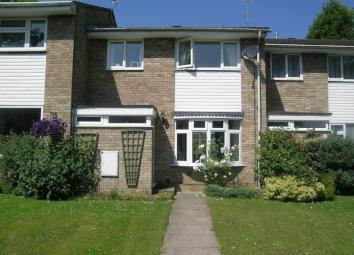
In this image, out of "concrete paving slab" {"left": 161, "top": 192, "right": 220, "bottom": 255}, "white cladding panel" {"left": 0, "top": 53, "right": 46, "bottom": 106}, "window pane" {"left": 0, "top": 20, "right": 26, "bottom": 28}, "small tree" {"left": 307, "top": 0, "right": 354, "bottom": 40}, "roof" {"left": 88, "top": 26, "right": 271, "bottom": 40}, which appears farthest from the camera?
"small tree" {"left": 307, "top": 0, "right": 354, "bottom": 40}

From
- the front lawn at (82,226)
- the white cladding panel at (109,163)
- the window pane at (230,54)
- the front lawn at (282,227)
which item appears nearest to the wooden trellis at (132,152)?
the white cladding panel at (109,163)

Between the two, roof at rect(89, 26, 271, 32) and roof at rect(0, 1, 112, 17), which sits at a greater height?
roof at rect(0, 1, 112, 17)

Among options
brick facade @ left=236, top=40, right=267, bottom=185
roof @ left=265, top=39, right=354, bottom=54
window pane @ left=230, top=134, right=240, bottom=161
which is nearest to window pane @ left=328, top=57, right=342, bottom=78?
roof @ left=265, top=39, right=354, bottom=54

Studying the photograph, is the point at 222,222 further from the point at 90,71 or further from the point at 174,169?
the point at 90,71

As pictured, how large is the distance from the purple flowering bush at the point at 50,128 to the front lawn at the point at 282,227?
5.30 metres

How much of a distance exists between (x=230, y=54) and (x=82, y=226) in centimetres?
1014

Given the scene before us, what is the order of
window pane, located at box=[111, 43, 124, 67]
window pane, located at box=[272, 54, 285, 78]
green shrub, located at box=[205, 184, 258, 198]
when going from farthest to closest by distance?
window pane, located at box=[272, 54, 285, 78], window pane, located at box=[111, 43, 124, 67], green shrub, located at box=[205, 184, 258, 198]

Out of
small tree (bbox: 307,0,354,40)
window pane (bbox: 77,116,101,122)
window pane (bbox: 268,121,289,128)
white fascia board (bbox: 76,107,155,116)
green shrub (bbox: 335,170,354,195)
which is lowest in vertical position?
green shrub (bbox: 335,170,354,195)

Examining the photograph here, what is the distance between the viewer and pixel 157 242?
8.47 metres

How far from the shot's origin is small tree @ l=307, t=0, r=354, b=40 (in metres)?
36.8

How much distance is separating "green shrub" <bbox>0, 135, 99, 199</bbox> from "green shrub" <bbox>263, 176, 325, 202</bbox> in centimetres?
570

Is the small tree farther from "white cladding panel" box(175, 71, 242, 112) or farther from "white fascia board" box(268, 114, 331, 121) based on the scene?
"white cladding panel" box(175, 71, 242, 112)

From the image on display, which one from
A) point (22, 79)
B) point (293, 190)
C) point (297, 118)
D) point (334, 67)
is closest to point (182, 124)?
point (297, 118)

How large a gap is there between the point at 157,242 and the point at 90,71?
1066 centimetres
